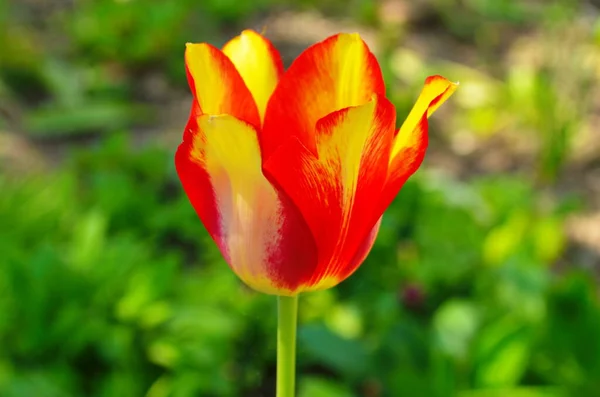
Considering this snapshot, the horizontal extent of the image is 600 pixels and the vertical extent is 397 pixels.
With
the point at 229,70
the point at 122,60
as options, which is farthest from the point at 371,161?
the point at 122,60

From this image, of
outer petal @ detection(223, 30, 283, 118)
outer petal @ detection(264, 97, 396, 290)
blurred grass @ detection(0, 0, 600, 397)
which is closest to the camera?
outer petal @ detection(264, 97, 396, 290)

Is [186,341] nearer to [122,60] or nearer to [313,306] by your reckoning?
[313,306]

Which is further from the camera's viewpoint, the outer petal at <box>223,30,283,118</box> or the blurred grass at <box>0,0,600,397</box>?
the blurred grass at <box>0,0,600,397</box>

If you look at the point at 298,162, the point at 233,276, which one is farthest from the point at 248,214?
the point at 233,276

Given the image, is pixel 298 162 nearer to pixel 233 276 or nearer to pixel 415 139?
pixel 415 139

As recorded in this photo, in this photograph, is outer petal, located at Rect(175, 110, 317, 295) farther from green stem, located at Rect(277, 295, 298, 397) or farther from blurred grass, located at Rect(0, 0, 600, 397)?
blurred grass, located at Rect(0, 0, 600, 397)

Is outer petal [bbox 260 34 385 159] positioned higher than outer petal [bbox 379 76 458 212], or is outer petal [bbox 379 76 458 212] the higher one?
outer petal [bbox 260 34 385 159]

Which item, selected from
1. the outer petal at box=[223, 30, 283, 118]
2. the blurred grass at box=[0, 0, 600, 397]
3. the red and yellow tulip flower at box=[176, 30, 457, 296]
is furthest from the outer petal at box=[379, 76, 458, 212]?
the blurred grass at box=[0, 0, 600, 397]
